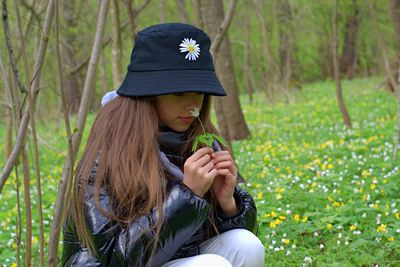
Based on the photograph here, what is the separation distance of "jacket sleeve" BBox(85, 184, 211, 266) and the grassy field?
1035mm

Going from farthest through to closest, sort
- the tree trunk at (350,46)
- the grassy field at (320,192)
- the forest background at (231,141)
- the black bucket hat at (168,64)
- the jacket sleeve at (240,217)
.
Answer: the tree trunk at (350,46) → the grassy field at (320,192) → the jacket sleeve at (240,217) → the forest background at (231,141) → the black bucket hat at (168,64)

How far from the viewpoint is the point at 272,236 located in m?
3.44

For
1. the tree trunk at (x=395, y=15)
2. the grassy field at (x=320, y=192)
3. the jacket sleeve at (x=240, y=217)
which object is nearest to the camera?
the jacket sleeve at (x=240, y=217)

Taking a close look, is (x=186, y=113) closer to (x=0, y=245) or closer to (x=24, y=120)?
(x=24, y=120)

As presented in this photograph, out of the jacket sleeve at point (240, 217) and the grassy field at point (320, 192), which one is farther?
the grassy field at point (320, 192)

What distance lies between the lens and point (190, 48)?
6.94ft

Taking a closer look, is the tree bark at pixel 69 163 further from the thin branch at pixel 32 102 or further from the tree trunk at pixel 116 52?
the tree trunk at pixel 116 52

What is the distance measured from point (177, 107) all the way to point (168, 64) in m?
0.16

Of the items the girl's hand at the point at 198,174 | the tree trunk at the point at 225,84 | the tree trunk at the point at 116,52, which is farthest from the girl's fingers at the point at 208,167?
the tree trunk at the point at 225,84

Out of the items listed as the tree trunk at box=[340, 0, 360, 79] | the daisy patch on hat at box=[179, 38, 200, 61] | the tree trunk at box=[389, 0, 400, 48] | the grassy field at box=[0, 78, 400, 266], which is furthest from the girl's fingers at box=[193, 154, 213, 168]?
the tree trunk at box=[340, 0, 360, 79]

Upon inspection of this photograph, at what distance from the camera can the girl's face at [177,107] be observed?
7.02ft

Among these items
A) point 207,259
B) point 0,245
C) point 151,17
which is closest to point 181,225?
point 207,259

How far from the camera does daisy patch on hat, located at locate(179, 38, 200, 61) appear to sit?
6.93 ft

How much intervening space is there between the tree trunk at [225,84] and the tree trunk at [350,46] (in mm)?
11498
